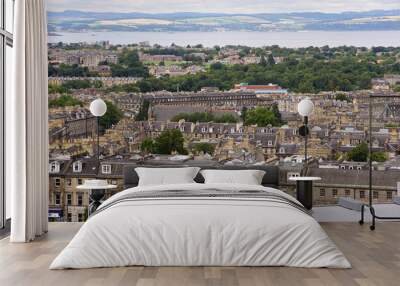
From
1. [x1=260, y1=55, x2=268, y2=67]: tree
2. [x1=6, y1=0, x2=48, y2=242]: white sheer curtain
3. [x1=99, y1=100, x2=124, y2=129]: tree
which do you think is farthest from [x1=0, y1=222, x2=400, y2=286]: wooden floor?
[x1=260, y1=55, x2=268, y2=67]: tree

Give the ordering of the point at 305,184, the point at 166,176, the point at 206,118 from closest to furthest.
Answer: the point at 166,176 → the point at 305,184 → the point at 206,118

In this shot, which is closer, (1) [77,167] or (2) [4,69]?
Answer: (2) [4,69]

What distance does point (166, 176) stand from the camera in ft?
27.0

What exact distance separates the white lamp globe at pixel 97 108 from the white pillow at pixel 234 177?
154 cm

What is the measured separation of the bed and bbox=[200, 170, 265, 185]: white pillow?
92.4 inches

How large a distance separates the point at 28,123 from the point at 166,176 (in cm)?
188

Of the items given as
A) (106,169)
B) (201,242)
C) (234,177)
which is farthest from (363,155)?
(201,242)

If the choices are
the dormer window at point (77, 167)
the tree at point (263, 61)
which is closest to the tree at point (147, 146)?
the dormer window at point (77, 167)

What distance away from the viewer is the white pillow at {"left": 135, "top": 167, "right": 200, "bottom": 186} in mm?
8188

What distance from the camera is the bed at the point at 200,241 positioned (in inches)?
220

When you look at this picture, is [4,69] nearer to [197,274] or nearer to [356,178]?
[197,274]

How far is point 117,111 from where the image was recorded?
9289 mm

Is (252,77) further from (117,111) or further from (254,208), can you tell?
(254,208)

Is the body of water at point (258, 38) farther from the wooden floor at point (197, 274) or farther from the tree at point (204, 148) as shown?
the wooden floor at point (197, 274)
